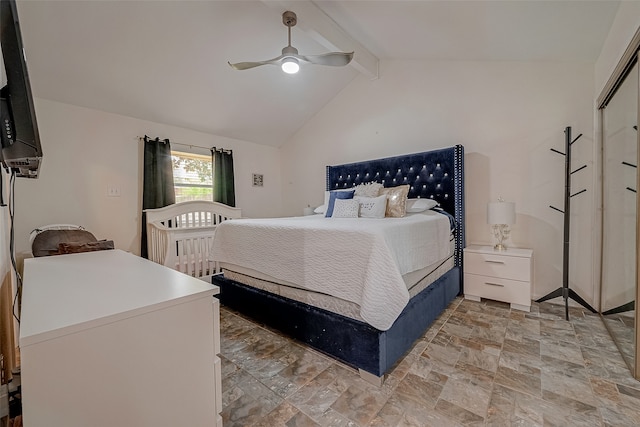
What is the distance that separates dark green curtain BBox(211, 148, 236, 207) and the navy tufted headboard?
1.90 metres

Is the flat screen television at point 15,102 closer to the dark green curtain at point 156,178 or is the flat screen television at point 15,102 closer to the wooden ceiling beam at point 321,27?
the wooden ceiling beam at point 321,27

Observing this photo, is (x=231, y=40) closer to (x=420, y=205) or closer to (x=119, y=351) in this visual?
(x=420, y=205)

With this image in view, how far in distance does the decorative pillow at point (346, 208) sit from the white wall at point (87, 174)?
2552mm

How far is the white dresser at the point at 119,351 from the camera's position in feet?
1.94

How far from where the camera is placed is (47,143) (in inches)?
115

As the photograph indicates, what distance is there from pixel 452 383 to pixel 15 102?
2360 mm

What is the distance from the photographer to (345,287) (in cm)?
164

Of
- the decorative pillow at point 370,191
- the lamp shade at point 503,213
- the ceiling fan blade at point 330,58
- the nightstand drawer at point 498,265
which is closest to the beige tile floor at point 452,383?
the nightstand drawer at point 498,265

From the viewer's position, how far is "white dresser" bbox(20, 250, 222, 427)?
1.94 feet

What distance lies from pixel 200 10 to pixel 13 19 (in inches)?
86.5

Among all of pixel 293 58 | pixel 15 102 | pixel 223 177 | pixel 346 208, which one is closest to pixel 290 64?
pixel 293 58

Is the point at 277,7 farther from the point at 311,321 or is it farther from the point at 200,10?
the point at 311,321

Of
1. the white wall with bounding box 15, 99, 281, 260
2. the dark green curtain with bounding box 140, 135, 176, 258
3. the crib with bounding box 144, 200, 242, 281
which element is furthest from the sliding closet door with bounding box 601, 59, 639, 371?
the white wall with bounding box 15, 99, 281, 260

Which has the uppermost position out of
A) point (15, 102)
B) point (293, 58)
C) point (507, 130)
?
point (293, 58)
